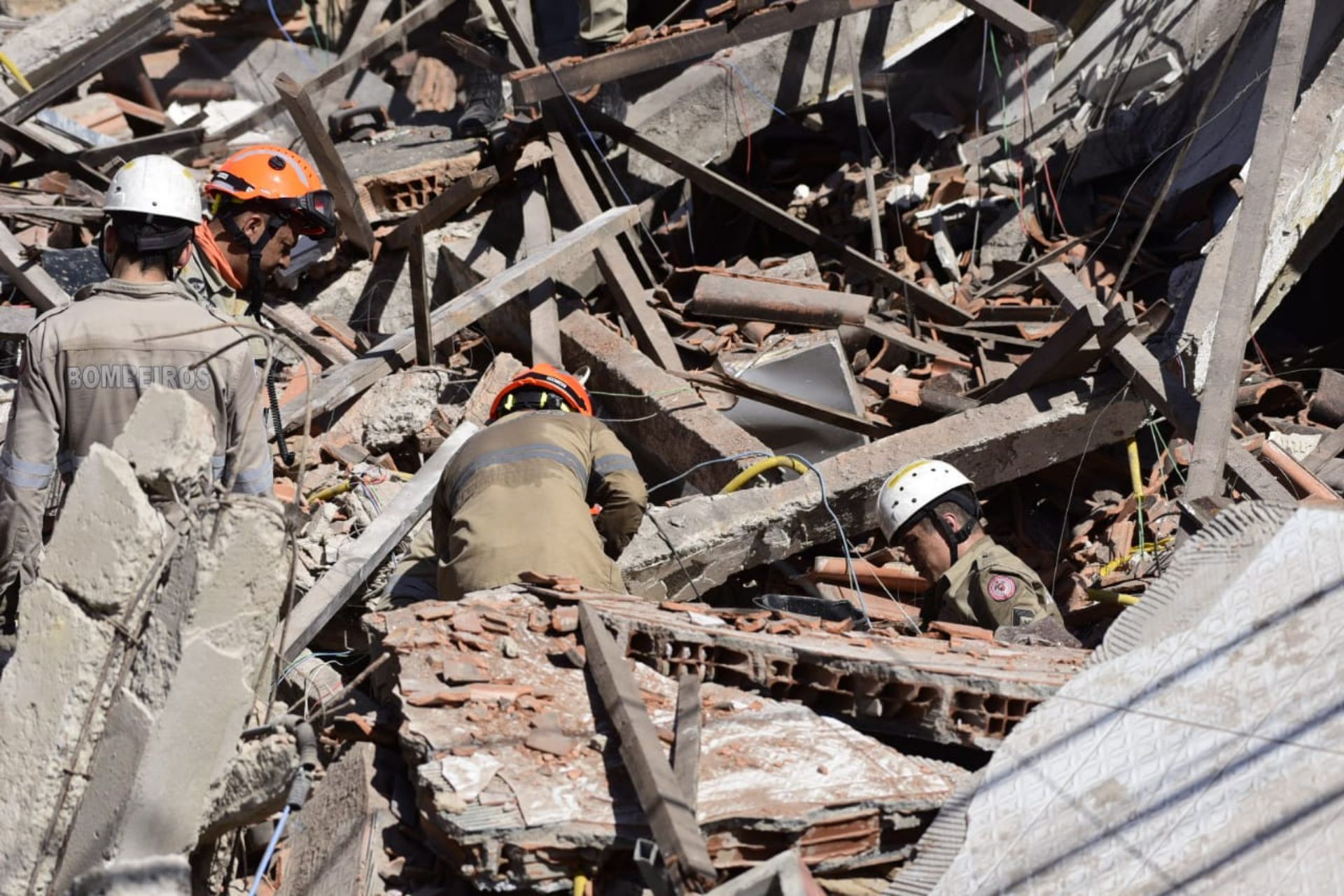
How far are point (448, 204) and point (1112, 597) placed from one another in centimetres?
500

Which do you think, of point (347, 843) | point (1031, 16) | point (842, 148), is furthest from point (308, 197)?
point (842, 148)

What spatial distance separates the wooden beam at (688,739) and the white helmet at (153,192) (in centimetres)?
248

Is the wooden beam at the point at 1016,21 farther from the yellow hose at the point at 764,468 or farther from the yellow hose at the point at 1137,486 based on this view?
the yellow hose at the point at 764,468

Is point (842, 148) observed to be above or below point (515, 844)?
above

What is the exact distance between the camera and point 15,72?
32.1ft

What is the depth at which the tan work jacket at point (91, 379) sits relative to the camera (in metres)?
4.57

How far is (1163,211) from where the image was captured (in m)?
8.70

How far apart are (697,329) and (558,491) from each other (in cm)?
329

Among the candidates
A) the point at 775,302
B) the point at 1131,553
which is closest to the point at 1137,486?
the point at 1131,553

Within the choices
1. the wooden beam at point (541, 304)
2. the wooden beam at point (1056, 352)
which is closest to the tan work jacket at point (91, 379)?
the wooden beam at point (541, 304)

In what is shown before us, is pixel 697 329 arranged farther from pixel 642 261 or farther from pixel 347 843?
pixel 347 843

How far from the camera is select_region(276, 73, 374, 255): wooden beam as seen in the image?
8062 millimetres

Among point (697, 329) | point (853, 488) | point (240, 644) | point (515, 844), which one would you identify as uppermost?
point (697, 329)

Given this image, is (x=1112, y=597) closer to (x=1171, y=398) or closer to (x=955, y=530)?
(x=955, y=530)
